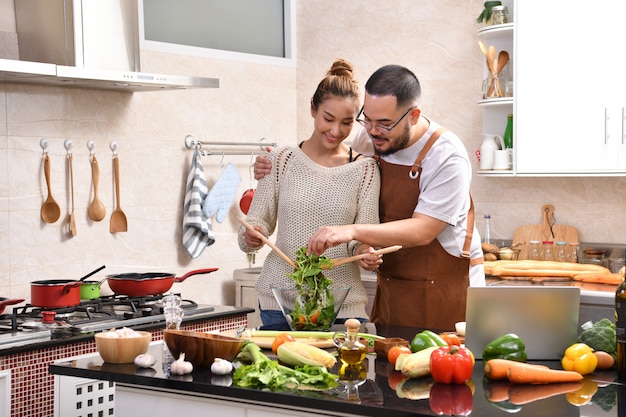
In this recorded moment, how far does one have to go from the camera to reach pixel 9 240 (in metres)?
3.73

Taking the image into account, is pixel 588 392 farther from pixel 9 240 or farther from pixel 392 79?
pixel 9 240

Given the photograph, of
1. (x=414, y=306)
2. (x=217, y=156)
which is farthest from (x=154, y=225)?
(x=414, y=306)

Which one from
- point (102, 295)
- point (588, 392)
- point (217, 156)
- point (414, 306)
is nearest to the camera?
point (588, 392)

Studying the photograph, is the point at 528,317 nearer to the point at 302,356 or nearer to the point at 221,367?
the point at 302,356

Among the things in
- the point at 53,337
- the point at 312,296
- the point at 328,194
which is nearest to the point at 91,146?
the point at 53,337

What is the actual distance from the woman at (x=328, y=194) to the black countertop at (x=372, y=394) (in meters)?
0.69

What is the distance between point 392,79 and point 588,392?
4.14ft

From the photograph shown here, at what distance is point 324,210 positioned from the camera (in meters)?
3.01

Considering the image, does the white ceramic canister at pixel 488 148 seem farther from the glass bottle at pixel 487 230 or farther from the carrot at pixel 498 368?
the carrot at pixel 498 368

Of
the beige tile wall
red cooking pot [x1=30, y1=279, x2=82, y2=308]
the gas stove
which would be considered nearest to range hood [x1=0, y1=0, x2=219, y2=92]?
the beige tile wall

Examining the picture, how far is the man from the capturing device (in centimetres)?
290

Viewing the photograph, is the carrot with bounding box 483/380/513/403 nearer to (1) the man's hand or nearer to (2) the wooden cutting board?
(1) the man's hand

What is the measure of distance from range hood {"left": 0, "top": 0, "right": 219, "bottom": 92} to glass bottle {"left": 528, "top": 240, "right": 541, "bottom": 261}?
1964 millimetres

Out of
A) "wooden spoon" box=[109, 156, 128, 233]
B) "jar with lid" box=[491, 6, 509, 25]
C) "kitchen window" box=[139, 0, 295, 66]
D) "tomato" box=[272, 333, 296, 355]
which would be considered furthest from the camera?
"kitchen window" box=[139, 0, 295, 66]
